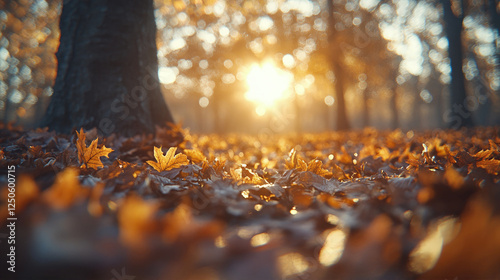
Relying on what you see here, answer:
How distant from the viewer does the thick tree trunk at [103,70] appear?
108 inches

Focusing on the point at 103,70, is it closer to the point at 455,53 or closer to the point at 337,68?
the point at 337,68

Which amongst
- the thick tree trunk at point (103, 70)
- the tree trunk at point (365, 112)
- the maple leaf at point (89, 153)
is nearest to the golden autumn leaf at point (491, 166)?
the maple leaf at point (89, 153)

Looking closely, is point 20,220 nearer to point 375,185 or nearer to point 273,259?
point 273,259

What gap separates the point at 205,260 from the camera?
0.68m

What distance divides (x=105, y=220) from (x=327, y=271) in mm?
627

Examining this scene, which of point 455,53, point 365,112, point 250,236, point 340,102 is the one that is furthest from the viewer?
point 365,112

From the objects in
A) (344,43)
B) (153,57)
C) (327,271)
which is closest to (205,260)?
(327,271)

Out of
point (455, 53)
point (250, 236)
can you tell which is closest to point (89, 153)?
point (250, 236)

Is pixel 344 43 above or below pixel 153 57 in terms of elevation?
above

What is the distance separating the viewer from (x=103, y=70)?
9.12 feet

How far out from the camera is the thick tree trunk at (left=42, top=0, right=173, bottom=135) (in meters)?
2.75

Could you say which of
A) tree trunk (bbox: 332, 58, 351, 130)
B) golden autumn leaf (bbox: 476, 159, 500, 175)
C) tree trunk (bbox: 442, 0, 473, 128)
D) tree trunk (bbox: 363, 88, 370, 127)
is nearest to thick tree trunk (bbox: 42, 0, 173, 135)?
golden autumn leaf (bbox: 476, 159, 500, 175)

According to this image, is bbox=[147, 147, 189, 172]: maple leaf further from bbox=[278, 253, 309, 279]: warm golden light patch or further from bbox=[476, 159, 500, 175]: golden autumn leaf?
bbox=[476, 159, 500, 175]: golden autumn leaf

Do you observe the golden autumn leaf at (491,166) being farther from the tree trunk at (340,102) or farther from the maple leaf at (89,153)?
the tree trunk at (340,102)
